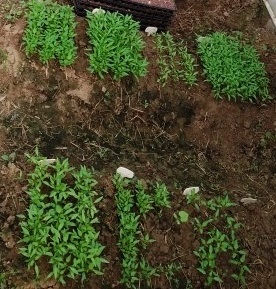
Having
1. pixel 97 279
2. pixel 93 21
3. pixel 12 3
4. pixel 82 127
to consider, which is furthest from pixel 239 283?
pixel 12 3

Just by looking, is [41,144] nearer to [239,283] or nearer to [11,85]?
[11,85]

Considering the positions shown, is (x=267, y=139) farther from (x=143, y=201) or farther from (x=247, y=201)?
(x=143, y=201)

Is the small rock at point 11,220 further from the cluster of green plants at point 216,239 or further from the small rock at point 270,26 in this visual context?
the small rock at point 270,26

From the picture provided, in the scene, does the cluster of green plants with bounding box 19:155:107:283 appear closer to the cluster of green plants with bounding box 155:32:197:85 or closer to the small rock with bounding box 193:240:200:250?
the small rock with bounding box 193:240:200:250

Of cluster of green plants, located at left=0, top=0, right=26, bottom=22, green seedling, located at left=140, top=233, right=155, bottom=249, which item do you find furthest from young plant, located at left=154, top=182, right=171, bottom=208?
cluster of green plants, located at left=0, top=0, right=26, bottom=22

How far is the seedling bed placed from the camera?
4.89 metres

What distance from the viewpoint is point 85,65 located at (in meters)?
4.67

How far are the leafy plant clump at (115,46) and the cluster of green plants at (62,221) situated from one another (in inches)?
58.3

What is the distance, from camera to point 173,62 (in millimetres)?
5203

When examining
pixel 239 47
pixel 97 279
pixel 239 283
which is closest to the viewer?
pixel 97 279

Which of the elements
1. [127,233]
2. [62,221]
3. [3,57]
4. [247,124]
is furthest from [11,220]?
[247,124]

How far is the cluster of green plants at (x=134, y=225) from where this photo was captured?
3402 millimetres

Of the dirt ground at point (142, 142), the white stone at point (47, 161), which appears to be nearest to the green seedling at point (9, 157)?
the dirt ground at point (142, 142)

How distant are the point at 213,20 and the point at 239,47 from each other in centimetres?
84
